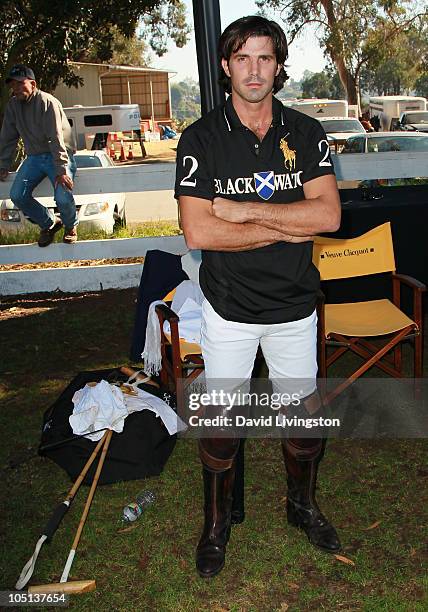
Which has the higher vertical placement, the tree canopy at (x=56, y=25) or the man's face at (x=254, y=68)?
the tree canopy at (x=56, y=25)

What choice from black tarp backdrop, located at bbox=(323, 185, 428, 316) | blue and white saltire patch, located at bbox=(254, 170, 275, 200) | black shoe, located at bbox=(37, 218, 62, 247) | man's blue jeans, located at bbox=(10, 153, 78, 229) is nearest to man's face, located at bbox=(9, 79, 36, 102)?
man's blue jeans, located at bbox=(10, 153, 78, 229)

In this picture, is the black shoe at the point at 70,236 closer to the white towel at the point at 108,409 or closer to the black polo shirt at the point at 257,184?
the white towel at the point at 108,409

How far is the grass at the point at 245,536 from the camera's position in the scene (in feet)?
10.4

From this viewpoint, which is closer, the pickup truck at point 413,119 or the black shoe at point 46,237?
the black shoe at point 46,237

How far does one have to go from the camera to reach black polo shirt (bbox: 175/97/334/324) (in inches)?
117

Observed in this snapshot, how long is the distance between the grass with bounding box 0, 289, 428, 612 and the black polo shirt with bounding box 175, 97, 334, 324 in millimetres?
1146

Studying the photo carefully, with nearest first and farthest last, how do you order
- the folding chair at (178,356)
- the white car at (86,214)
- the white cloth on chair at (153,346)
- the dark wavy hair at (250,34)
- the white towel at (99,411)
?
the dark wavy hair at (250,34)
the white towel at (99,411)
the folding chair at (178,356)
the white cloth on chair at (153,346)
the white car at (86,214)

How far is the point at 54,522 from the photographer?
356cm

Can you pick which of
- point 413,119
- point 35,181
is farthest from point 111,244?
point 413,119

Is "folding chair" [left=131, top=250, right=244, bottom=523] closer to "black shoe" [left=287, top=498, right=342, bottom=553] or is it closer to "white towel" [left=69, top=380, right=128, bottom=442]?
"black shoe" [left=287, top=498, right=342, bottom=553]

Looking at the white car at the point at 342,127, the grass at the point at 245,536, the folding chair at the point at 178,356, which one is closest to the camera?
the grass at the point at 245,536

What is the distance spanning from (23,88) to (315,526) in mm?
5172

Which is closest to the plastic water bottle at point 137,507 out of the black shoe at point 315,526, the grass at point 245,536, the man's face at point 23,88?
the grass at point 245,536

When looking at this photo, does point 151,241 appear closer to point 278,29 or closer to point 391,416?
point 391,416
